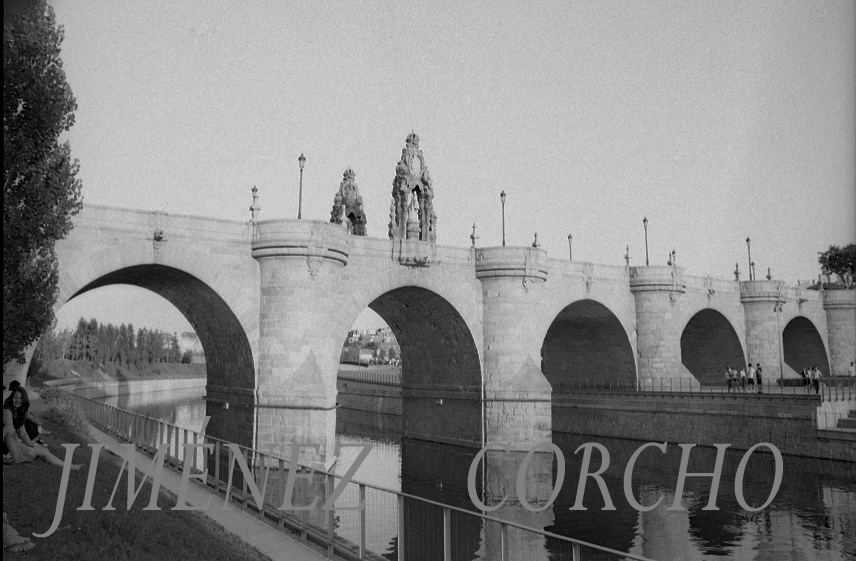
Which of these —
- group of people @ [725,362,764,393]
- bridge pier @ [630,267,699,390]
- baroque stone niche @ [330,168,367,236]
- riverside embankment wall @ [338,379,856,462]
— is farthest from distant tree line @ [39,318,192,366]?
group of people @ [725,362,764,393]

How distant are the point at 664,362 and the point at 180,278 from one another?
2726cm

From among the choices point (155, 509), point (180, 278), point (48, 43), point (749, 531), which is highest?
point (48, 43)

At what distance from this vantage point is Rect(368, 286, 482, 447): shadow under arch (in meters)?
32.9

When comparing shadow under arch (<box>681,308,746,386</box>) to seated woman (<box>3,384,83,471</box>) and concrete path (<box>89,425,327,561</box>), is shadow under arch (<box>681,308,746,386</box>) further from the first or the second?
seated woman (<box>3,384,83,471</box>)

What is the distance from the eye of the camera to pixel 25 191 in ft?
48.0

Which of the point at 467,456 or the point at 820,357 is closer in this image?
the point at 467,456

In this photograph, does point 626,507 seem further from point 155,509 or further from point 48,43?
point 48,43

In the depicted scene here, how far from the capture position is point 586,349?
4375 cm

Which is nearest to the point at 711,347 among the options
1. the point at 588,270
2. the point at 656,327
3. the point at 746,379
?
the point at 746,379

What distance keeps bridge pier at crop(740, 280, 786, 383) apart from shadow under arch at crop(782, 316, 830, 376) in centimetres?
731

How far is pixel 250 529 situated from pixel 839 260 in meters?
86.0

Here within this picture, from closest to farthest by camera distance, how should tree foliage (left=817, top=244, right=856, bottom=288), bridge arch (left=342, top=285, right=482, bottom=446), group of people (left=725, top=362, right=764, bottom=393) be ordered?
bridge arch (left=342, top=285, right=482, bottom=446) → group of people (left=725, top=362, right=764, bottom=393) → tree foliage (left=817, top=244, right=856, bottom=288)

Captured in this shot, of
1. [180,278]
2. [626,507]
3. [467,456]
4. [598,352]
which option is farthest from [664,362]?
[180,278]

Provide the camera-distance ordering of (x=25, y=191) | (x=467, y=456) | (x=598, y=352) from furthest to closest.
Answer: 1. (x=598, y=352)
2. (x=467, y=456)
3. (x=25, y=191)
